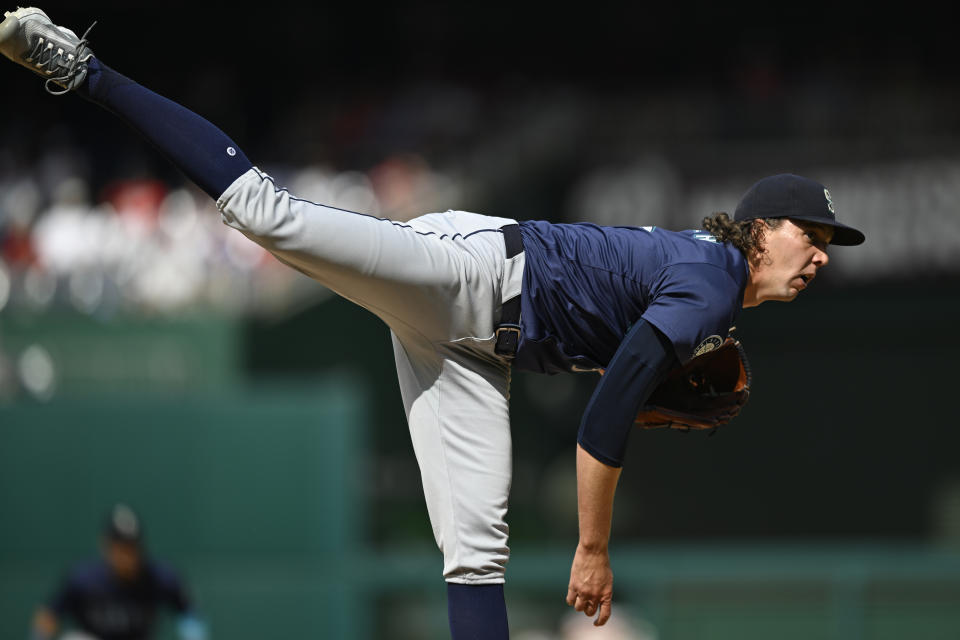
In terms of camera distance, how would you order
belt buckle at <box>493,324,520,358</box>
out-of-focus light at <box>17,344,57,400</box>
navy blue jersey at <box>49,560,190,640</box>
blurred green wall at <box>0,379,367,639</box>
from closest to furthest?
belt buckle at <box>493,324,520,358</box> < navy blue jersey at <box>49,560,190,640</box> < blurred green wall at <box>0,379,367,639</box> < out-of-focus light at <box>17,344,57,400</box>

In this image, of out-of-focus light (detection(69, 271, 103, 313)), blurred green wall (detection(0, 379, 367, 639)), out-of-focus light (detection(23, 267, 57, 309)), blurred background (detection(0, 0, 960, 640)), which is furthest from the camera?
out-of-focus light (detection(23, 267, 57, 309))

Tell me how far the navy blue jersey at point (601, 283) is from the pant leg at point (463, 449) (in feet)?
0.49

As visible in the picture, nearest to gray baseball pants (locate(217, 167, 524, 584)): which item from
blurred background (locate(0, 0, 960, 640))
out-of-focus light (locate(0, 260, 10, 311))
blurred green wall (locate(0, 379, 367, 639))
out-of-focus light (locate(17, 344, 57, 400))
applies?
blurred background (locate(0, 0, 960, 640))

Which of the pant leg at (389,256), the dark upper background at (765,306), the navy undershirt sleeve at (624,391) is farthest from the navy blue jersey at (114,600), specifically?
the navy undershirt sleeve at (624,391)

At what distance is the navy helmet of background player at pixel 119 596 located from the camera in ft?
22.4

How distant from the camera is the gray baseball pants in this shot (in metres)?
3.10

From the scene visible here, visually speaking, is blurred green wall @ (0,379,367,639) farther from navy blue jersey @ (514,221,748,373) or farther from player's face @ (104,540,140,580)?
navy blue jersey @ (514,221,748,373)

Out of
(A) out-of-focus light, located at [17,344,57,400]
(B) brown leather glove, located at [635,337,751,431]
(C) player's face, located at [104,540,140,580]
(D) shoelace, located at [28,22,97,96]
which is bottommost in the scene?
(C) player's face, located at [104,540,140,580]

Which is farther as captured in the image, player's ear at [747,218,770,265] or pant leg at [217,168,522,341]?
player's ear at [747,218,770,265]

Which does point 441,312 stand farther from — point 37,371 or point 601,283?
point 37,371

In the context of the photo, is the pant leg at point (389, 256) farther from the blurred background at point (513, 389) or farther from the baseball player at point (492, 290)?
the blurred background at point (513, 389)

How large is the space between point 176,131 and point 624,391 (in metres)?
1.27

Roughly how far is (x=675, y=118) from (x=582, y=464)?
7.94 meters

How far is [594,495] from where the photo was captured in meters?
3.11
